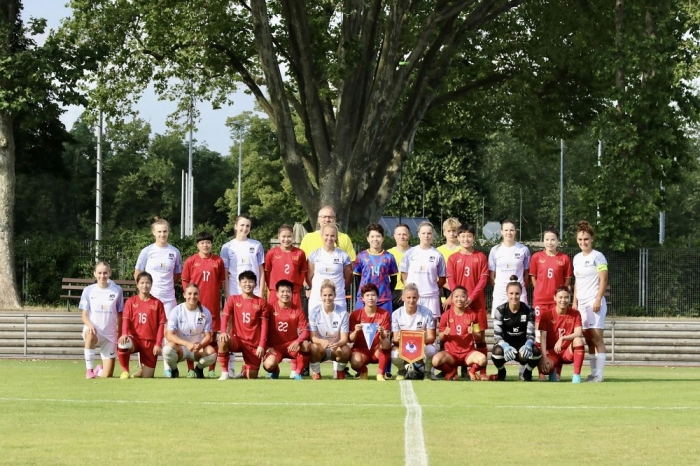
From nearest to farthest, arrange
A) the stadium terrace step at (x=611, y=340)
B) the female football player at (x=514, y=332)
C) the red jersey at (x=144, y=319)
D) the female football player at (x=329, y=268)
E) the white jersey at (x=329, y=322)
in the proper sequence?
the female football player at (x=514, y=332) → the white jersey at (x=329, y=322) → the red jersey at (x=144, y=319) → the female football player at (x=329, y=268) → the stadium terrace step at (x=611, y=340)

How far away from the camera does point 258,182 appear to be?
8781cm

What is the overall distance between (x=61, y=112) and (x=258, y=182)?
5458cm

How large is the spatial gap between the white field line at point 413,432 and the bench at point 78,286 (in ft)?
59.1

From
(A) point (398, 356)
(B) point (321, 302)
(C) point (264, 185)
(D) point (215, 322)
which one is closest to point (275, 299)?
(B) point (321, 302)

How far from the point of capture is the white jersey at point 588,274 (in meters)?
16.0

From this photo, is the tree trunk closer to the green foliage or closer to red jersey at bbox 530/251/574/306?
red jersey at bbox 530/251/574/306

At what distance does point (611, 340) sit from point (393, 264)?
301 inches

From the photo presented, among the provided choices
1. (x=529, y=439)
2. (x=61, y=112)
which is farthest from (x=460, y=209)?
(x=529, y=439)

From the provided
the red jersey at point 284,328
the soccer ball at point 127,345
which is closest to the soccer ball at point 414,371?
the red jersey at point 284,328

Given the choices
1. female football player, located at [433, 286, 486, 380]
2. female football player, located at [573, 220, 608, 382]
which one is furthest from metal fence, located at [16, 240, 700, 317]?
female football player, located at [433, 286, 486, 380]

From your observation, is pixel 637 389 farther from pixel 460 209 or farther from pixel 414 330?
pixel 460 209

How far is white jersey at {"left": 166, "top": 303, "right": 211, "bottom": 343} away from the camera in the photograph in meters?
15.6

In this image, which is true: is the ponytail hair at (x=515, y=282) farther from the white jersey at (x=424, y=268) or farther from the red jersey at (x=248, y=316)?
the red jersey at (x=248, y=316)

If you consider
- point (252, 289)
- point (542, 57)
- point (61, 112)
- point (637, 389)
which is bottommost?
point (637, 389)
